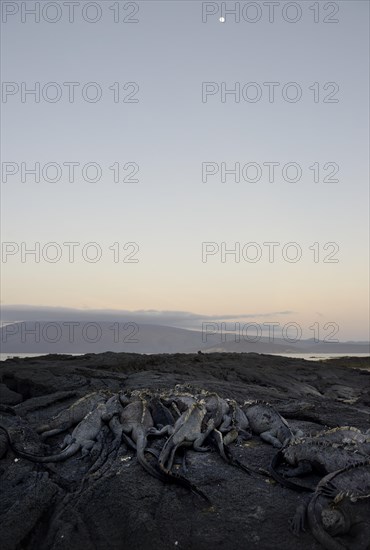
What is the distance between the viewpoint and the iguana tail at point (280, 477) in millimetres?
5438

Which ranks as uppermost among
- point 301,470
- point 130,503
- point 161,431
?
point 161,431

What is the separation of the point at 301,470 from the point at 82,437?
304cm

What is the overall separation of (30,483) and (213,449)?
2390 millimetres

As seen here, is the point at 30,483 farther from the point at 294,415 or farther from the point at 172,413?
the point at 294,415

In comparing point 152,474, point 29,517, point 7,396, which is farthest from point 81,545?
point 7,396

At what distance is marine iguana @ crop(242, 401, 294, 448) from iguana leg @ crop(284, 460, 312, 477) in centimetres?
102

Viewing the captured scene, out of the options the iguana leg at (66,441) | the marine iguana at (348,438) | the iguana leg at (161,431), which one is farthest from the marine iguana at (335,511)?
the iguana leg at (66,441)

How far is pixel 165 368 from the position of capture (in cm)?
1558

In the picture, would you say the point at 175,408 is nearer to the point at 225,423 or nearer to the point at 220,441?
the point at 225,423

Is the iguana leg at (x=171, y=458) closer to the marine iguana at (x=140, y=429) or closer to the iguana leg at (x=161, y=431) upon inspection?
the marine iguana at (x=140, y=429)

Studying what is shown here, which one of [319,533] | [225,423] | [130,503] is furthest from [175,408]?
[319,533]

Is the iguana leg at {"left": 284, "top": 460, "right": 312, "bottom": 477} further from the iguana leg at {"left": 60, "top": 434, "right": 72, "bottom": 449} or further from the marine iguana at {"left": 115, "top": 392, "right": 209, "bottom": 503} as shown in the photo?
the iguana leg at {"left": 60, "top": 434, "right": 72, "bottom": 449}

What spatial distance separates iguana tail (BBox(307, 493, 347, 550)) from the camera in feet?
14.4

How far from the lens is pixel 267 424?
7309 mm
